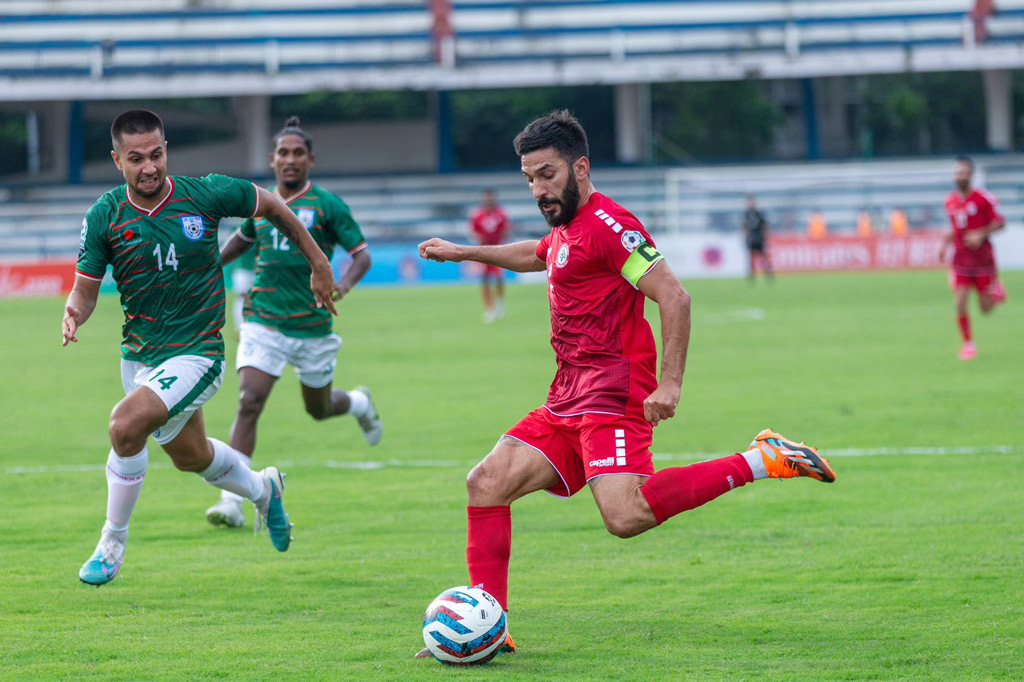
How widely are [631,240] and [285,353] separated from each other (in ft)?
11.8

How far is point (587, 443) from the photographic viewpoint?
5008mm

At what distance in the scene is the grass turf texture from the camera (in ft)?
15.6

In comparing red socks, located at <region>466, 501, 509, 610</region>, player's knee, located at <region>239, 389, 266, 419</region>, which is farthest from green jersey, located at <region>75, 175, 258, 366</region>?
red socks, located at <region>466, 501, 509, 610</region>

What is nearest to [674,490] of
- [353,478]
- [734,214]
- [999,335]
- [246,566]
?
[246,566]

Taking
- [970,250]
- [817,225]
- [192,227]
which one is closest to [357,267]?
[192,227]

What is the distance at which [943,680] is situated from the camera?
439 cm

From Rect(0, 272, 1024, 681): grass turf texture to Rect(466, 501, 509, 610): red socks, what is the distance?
10.5 inches

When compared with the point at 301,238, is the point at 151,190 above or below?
above

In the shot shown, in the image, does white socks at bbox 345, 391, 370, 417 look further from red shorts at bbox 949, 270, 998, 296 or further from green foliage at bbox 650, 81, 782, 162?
green foliage at bbox 650, 81, 782, 162

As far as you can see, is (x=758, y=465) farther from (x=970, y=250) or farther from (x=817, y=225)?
(x=817, y=225)

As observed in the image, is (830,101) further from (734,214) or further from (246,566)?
(246,566)

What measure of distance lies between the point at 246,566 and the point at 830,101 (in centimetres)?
4529

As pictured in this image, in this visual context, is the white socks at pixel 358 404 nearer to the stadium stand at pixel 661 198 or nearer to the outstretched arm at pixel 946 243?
the outstretched arm at pixel 946 243

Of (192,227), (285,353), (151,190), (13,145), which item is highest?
(13,145)
